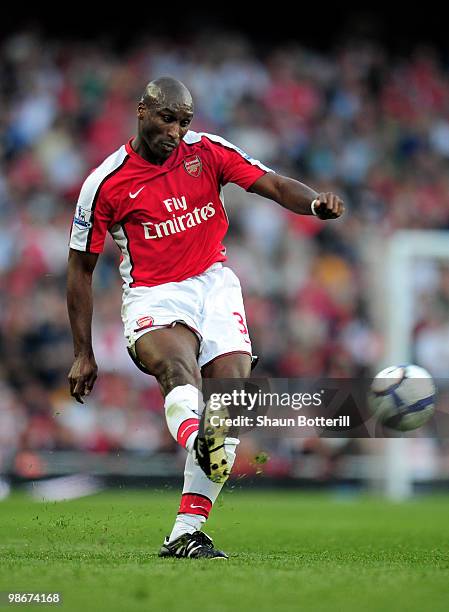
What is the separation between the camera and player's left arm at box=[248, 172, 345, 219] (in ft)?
20.8

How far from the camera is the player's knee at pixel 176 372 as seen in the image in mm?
6297

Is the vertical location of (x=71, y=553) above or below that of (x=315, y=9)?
below

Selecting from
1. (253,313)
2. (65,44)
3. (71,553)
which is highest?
(65,44)

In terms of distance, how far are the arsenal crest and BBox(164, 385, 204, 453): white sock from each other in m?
A: 1.29

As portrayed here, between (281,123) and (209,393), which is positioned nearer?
(209,393)

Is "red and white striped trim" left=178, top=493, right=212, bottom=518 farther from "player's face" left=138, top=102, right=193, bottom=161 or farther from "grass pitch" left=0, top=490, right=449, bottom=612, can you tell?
"player's face" left=138, top=102, right=193, bottom=161

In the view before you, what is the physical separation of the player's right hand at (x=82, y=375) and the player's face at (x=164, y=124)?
1186 mm

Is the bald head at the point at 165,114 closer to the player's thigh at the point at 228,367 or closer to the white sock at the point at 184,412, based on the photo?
the player's thigh at the point at 228,367

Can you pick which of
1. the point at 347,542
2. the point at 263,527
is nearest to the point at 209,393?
the point at 347,542

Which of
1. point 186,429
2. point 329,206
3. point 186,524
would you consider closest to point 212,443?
point 186,429

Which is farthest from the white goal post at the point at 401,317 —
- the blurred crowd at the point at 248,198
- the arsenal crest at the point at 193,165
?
the arsenal crest at the point at 193,165

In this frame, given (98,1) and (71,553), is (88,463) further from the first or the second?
(98,1)

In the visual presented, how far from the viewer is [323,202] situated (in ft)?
20.8

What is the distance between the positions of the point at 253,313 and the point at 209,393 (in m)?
9.03
